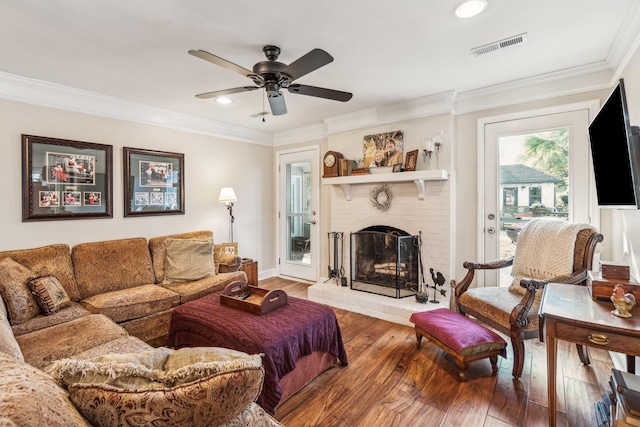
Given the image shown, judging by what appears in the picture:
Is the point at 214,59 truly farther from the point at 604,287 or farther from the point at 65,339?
the point at 604,287

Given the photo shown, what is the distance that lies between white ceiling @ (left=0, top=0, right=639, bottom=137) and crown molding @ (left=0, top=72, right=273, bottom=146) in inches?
4.6

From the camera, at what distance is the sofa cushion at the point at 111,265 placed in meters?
2.88

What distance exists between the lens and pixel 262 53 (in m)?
2.41

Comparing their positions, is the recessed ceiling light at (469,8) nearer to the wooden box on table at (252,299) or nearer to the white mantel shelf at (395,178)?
the white mantel shelf at (395,178)

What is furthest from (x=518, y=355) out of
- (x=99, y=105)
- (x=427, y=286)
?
(x=99, y=105)

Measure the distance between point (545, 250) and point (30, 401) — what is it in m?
3.13

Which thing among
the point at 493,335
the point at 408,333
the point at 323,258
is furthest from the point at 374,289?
the point at 493,335

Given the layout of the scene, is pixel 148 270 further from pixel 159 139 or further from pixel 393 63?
pixel 393 63

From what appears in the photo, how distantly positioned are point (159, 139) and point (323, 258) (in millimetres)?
2799

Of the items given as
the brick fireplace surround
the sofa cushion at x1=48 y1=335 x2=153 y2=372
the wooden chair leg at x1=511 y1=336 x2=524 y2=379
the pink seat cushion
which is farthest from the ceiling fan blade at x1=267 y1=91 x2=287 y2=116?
the wooden chair leg at x1=511 y1=336 x2=524 y2=379

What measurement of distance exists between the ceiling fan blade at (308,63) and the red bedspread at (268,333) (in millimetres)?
1731

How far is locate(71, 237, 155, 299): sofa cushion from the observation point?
9.44 ft

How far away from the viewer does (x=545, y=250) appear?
2527 millimetres

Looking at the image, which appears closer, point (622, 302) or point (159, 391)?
point (159, 391)
